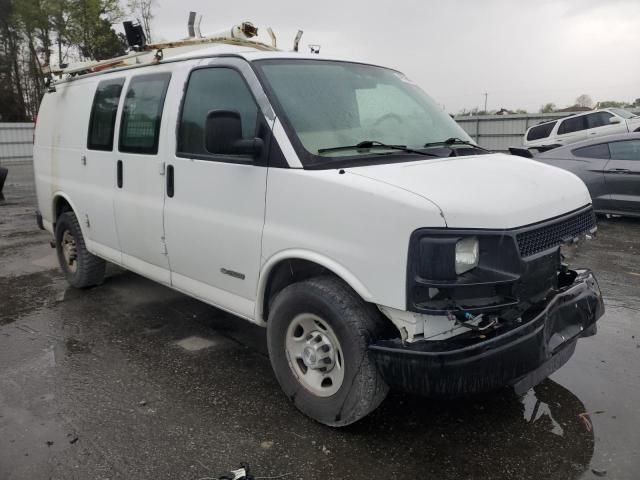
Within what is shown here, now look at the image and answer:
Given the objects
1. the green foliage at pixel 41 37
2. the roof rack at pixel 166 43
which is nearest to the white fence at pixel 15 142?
the green foliage at pixel 41 37

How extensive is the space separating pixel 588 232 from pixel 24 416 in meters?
3.66

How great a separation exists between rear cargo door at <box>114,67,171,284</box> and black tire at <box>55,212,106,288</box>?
1.13 meters

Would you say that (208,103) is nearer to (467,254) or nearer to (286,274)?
(286,274)

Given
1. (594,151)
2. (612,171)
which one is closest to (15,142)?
(594,151)

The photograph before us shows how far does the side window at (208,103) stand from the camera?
3490mm

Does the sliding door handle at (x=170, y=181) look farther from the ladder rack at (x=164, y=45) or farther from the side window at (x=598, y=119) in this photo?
the side window at (x=598, y=119)

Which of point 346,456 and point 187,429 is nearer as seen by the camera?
point 346,456

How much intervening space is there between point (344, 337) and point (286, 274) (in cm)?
65

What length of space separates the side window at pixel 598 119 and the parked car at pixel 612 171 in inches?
328

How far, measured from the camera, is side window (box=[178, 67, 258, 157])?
137 inches

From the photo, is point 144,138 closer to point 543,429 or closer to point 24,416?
point 24,416

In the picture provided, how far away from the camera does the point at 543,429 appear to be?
126 inches

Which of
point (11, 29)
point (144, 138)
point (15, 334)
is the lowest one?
point (15, 334)

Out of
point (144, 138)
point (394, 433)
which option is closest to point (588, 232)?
point (394, 433)
